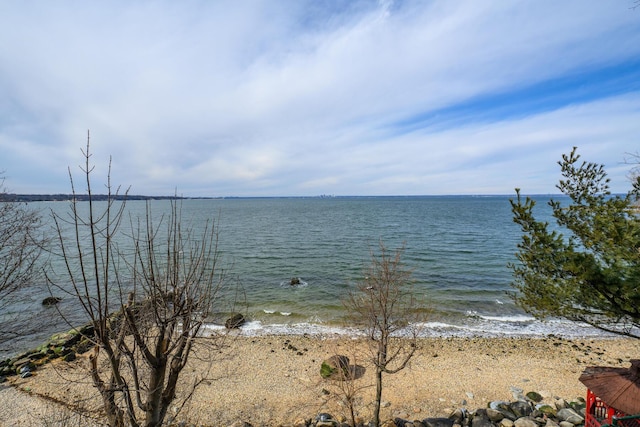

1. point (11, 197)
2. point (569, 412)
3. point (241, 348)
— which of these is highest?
point (11, 197)

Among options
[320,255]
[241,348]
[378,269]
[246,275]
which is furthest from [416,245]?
[378,269]

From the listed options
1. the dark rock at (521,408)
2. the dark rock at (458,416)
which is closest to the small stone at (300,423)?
the dark rock at (458,416)

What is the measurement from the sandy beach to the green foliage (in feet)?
18.9

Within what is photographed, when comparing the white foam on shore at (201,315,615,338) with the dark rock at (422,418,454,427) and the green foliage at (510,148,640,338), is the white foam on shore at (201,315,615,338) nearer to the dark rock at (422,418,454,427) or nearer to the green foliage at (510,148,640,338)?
the dark rock at (422,418,454,427)

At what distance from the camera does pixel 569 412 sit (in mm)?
9906

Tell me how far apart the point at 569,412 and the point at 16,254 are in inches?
715

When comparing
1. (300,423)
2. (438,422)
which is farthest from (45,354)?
(438,422)

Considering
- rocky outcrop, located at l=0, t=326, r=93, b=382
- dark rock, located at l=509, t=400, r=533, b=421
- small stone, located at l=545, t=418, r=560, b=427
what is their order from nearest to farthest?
1. small stone, located at l=545, t=418, r=560, b=427
2. dark rock, located at l=509, t=400, r=533, b=421
3. rocky outcrop, located at l=0, t=326, r=93, b=382

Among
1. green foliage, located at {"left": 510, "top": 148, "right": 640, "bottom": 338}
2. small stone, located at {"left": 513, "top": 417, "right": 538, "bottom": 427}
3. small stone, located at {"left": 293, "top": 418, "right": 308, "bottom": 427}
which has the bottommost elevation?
small stone, located at {"left": 293, "top": 418, "right": 308, "bottom": 427}

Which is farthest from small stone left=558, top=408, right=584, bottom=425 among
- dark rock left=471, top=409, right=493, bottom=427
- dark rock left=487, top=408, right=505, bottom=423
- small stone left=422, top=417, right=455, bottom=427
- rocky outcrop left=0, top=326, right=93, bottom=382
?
rocky outcrop left=0, top=326, right=93, bottom=382

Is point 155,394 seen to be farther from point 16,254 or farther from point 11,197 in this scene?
point 11,197

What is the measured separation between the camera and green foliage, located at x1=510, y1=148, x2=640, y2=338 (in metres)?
6.82

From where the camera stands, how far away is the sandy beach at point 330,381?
11.3 metres

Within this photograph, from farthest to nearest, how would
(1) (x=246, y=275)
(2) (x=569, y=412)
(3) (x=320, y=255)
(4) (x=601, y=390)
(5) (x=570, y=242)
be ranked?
1. (3) (x=320, y=255)
2. (1) (x=246, y=275)
3. (2) (x=569, y=412)
4. (5) (x=570, y=242)
5. (4) (x=601, y=390)
